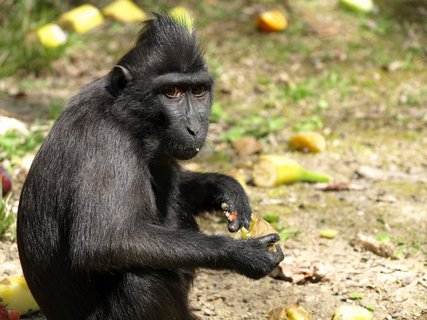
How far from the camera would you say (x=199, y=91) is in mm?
4707

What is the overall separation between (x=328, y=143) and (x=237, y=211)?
286 centimetres

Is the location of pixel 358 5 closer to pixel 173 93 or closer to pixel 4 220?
pixel 4 220

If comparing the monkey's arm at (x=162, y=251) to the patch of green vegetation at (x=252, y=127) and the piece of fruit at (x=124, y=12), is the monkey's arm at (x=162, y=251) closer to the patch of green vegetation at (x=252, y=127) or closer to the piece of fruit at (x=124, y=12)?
the patch of green vegetation at (x=252, y=127)

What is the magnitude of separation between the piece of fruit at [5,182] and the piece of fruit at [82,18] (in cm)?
426

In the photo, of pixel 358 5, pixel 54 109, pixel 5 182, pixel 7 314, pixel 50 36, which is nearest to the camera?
pixel 7 314

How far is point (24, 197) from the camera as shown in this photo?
4.37 meters

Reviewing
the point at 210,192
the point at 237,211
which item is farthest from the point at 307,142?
the point at 237,211

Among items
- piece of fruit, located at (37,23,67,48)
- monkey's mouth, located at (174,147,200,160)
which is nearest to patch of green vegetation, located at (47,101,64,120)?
piece of fruit, located at (37,23,67,48)

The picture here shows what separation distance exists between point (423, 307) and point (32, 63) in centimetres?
606

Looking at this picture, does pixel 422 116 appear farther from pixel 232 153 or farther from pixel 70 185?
pixel 70 185

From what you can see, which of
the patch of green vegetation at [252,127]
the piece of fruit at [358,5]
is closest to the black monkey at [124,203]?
the patch of green vegetation at [252,127]

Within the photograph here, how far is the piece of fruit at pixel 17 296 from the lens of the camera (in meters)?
4.89

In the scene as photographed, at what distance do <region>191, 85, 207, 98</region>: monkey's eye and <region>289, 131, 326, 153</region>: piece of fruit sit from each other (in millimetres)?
2856

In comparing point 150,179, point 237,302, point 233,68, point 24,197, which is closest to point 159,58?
point 150,179
